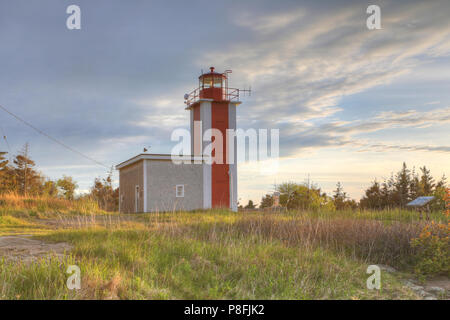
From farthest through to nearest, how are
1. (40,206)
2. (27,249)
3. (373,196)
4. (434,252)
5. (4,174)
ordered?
(4,174) → (373,196) → (40,206) → (434,252) → (27,249)

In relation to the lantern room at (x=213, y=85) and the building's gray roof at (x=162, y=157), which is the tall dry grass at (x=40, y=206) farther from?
the lantern room at (x=213, y=85)

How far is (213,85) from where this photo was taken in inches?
949

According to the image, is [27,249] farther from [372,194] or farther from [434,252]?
[372,194]

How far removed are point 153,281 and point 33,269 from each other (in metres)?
1.50

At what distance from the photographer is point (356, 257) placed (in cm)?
780

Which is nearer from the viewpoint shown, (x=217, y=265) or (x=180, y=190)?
(x=217, y=265)

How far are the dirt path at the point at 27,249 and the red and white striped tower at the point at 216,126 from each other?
15900 millimetres

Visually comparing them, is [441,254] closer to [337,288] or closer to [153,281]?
[337,288]

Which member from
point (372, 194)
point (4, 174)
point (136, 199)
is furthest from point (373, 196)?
point (4, 174)

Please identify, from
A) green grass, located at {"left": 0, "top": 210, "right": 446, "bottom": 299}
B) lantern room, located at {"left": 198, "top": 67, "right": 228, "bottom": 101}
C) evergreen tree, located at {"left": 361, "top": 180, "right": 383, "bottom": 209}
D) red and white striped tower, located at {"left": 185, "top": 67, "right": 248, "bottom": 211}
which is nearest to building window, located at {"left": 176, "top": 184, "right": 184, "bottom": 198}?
red and white striped tower, located at {"left": 185, "top": 67, "right": 248, "bottom": 211}

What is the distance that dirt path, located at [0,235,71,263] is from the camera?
579cm

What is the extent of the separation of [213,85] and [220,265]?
1919 cm

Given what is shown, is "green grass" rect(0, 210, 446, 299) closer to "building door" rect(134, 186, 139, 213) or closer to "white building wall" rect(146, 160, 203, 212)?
"white building wall" rect(146, 160, 203, 212)
